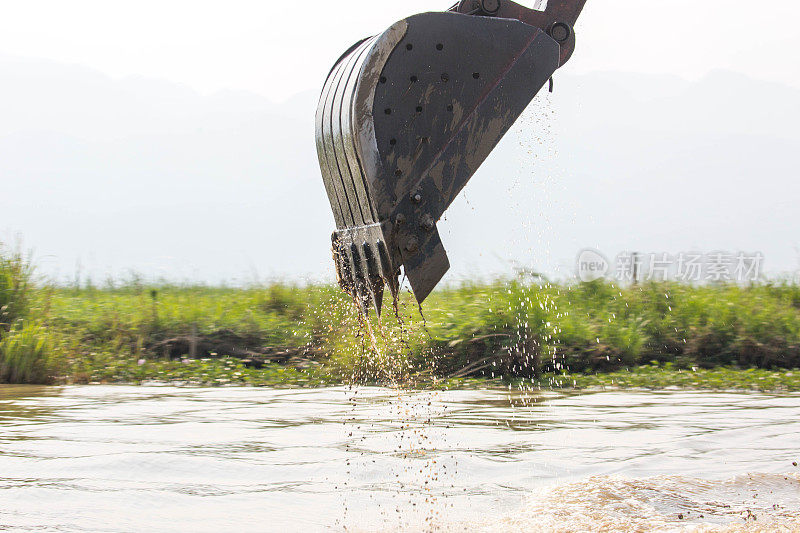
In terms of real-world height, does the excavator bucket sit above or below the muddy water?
above

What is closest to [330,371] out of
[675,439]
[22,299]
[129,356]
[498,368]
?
[498,368]

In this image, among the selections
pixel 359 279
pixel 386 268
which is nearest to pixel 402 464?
pixel 359 279

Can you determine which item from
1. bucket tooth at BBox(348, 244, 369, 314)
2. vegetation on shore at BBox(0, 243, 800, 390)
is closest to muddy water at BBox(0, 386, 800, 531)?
bucket tooth at BBox(348, 244, 369, 314)

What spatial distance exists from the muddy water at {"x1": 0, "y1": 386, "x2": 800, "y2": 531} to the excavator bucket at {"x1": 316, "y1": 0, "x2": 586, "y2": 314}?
0.97 metres

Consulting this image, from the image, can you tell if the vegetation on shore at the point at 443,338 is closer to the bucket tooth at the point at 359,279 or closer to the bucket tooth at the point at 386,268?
the bucket tooth at the point at 359,279

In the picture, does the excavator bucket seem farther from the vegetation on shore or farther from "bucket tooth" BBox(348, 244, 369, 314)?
the vegetation on shore

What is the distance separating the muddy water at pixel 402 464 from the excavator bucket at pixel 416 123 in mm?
966

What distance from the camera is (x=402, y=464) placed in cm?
473

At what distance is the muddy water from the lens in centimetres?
381

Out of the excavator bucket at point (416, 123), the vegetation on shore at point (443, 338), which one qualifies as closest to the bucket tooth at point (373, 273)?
the excavator bucket at point (416, 123)

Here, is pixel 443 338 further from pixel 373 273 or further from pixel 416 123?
pixel 416 123

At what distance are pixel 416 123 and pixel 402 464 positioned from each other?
1.96 m

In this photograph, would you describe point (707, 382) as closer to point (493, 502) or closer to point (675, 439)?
point (675, 439)

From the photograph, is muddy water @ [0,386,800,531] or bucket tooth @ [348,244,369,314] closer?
bucket tooth @ [348,244,369,314]
